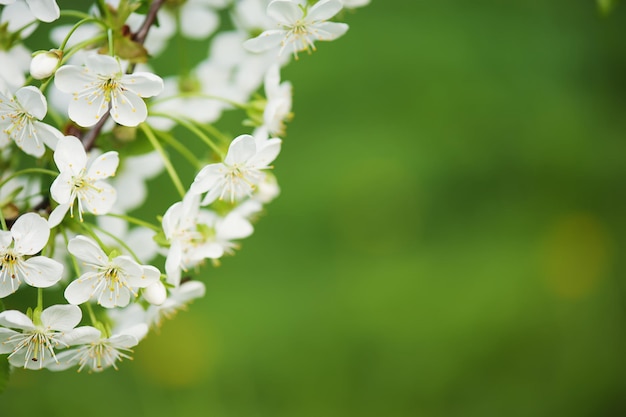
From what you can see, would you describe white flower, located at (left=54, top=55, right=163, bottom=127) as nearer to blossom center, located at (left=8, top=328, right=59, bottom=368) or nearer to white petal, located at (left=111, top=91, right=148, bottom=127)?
white petal, located at (left=111, top=91, right=148, bottom=127)

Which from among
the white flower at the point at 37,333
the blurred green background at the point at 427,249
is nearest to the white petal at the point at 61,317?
the white flower at the point at 37,333

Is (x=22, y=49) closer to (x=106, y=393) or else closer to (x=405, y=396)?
(x=106, y=393)

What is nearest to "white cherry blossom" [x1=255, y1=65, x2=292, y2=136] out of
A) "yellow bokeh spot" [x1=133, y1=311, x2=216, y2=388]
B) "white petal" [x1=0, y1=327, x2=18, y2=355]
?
Result: "white petal" [x1=0, y1=327, x2=18, y2=355]

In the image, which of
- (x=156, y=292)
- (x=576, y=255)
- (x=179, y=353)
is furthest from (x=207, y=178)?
(x=576, y=255)

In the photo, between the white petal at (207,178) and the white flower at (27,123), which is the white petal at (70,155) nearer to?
the white flower at (27,123)

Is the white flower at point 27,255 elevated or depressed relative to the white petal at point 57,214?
depressed

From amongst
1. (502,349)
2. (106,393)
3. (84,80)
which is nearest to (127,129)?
(84,80)

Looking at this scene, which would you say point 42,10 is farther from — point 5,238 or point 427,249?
point 427,249
